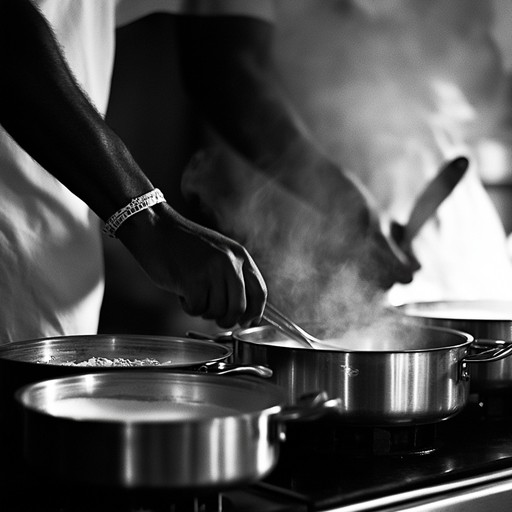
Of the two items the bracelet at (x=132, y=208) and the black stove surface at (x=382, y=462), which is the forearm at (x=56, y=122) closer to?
the bracelet at (x=132, y=208)

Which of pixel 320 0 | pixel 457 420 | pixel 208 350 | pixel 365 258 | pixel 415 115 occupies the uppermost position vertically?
pixel 320 0

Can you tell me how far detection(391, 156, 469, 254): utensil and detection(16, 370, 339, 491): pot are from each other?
0.95m

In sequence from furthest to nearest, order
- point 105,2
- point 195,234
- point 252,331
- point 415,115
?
1. point 415,115
2. point 105,2
3. point 252,331
4. point 195,234

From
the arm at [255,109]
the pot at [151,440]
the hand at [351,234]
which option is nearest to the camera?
the pot at [151,440]

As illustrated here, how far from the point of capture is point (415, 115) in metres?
2.82

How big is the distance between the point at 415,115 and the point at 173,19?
100cm

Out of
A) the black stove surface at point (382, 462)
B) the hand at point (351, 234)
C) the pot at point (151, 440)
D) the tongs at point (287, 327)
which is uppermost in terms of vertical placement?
the hand at point (351, 234)

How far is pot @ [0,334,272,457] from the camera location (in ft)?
3.05

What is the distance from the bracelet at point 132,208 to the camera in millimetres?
1146

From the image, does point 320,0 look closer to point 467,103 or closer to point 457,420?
point 467,103

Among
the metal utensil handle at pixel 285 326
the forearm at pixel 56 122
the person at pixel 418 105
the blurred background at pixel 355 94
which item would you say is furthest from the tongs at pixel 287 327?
the person at pixel 418 105

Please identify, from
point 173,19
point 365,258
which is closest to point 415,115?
point 173,19

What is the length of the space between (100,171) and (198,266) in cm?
23

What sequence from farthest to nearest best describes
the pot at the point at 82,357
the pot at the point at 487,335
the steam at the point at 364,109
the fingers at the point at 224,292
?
the steam at the point at 364,109
the pot at the point at 487,335
the fingers at the point at 224,292
the pot at the point at 82,357
